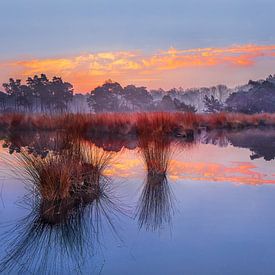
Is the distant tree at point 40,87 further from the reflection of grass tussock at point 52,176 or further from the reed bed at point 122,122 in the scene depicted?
the reflection of grass tussock at point 52,176

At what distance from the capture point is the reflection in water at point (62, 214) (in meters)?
2.95

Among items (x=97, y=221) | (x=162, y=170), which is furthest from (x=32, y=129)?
(x=97, y=221)

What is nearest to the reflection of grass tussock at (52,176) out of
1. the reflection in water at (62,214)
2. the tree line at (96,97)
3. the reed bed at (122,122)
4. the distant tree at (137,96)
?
the reflection in water at (62,214)

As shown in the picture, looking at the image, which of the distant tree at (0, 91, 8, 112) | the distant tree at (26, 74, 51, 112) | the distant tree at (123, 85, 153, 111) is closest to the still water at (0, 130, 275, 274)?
the distant tree at (26, 74, 51, 112)

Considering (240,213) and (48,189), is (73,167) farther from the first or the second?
(240,213)

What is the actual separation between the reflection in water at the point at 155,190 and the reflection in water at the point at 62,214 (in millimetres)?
276

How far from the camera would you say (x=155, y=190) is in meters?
4.97

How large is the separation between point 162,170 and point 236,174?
38.2 inches

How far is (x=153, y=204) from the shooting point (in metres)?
4.35

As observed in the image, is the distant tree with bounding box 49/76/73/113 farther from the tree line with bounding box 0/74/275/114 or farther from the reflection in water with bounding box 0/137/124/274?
the reflection in water with bounding box 0/137/124/274

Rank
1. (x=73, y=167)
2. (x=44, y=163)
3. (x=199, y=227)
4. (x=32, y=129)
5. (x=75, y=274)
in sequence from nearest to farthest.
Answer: (x=75, y=274) → (x=199, y=227) → (x=44, y=163) → (x=73, y=167) → (x=32, y=129)

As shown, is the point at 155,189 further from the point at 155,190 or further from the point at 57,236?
the point at 57,236

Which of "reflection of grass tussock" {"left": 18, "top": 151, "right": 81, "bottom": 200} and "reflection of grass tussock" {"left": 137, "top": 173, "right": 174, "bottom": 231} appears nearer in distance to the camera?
"reflection of grass tussock" {"left": 137, "top": 173, "right": 174, "bottom": 231}

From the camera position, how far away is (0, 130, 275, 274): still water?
284cm
